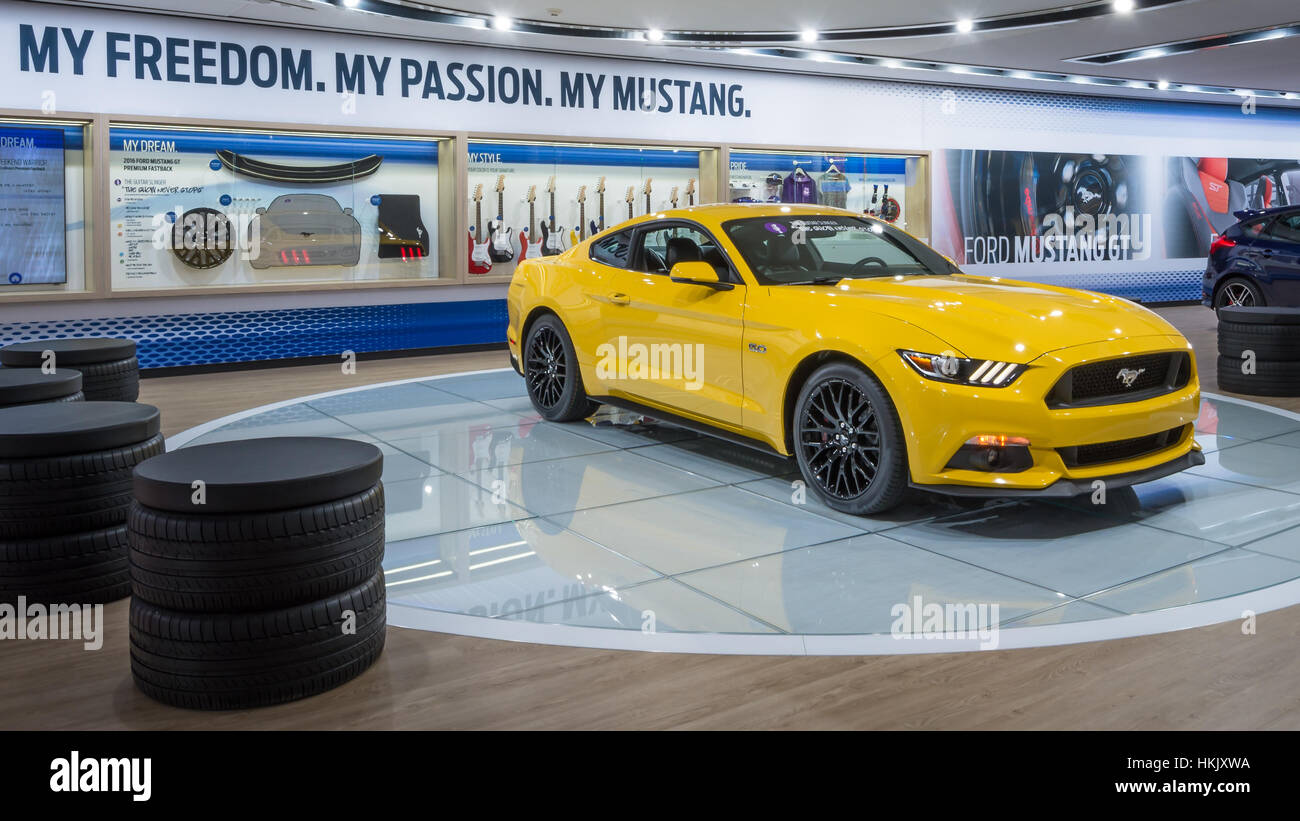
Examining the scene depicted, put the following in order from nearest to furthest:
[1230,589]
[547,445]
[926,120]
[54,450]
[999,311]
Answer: [54,450], [1230,589], [999,311], [547,445], [926,120]

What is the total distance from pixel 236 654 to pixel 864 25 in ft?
29.9

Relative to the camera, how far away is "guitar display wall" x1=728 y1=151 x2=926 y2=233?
13.0 metres

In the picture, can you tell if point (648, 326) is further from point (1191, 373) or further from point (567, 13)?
point (567, 13)

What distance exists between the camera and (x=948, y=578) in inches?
162

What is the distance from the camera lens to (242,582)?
2945mm

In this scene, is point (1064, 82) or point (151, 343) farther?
point (1064, 82)

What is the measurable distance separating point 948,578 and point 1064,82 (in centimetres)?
1223

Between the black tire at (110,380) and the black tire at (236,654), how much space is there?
10.2ft

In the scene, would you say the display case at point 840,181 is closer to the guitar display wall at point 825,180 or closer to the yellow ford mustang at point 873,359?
the guitar display wall at point 825,180

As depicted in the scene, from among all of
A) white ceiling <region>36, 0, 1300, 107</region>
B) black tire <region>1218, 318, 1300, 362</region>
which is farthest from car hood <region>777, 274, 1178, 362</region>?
white ceiling <region>36, 0, 1300, 107</region>

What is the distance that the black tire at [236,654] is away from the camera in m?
2.95

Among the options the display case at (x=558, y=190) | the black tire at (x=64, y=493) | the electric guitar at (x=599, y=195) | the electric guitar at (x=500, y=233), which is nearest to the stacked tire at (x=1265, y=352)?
the display case at (x=558, y=190)
